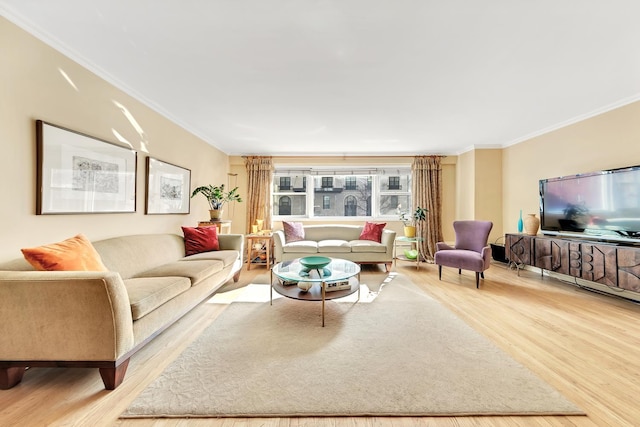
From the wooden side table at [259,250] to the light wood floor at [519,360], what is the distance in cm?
184

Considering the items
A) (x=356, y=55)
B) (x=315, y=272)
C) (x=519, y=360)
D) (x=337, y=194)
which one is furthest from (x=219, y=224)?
(x=519, y=360)

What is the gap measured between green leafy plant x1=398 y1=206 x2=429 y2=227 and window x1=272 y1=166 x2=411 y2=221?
186mm

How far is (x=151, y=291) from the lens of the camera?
1854 millimetres

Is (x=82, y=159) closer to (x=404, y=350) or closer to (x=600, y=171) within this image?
(x=404, y=350)

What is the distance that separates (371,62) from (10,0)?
8.25 ft

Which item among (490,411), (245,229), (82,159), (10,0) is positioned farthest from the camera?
(245,229)

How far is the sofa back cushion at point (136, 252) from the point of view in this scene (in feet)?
7.37

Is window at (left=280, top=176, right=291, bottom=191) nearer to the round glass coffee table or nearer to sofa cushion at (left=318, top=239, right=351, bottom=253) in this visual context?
sofa cushion at (left=318, top=239, right=351, bottom=253)

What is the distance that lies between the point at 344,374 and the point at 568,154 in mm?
4462

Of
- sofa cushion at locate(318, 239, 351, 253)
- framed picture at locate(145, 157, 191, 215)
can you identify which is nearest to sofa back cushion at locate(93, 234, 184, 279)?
framed picture at locate(145, 157, 191, 215)

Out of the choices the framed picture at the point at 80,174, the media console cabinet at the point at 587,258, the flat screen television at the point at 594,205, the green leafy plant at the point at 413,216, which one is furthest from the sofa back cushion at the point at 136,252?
the flat screen television at the point at 594,205

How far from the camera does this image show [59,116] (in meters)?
2.07

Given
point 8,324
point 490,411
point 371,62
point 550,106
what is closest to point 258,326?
point 8,324

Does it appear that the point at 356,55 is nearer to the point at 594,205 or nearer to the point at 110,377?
the point at 110,377
